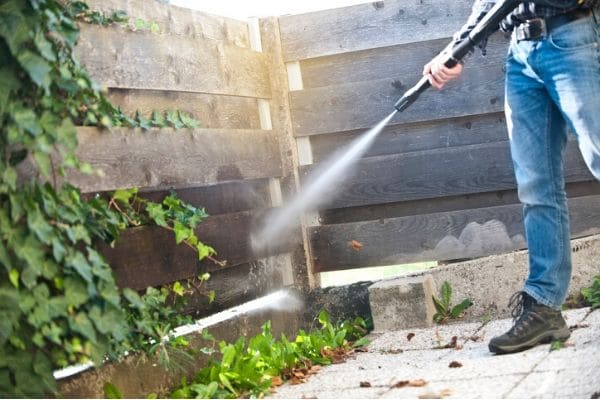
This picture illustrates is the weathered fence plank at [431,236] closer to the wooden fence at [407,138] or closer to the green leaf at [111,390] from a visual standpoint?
the wooden fence at [407,138]

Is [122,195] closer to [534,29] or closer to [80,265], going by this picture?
[80,265]

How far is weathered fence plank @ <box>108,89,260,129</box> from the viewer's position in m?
3.93

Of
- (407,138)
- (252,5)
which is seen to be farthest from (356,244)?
(252,5)

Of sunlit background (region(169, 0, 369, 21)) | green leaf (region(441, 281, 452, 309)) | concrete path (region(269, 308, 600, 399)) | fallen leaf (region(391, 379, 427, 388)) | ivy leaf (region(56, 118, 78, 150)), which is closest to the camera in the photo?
ivy leaf (region(56, 118, 78, 150))

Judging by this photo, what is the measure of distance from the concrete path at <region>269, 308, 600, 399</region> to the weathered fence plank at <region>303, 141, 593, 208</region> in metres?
0.85

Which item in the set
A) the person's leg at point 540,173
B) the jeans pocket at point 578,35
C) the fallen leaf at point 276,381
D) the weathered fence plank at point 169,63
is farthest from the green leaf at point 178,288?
the jeans pocket at point 578,35

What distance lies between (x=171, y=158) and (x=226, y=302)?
83 centimetres

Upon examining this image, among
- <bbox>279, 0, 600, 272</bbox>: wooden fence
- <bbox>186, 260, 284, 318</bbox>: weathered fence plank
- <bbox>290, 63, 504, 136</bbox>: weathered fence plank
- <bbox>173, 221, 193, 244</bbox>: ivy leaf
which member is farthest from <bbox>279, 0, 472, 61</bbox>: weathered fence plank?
<bbox>173, 221, 193, 244</bbox>: ivy leaf

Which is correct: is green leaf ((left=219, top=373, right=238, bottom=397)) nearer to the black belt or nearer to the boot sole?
the boot sole

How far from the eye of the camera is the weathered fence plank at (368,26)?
17.3 ft

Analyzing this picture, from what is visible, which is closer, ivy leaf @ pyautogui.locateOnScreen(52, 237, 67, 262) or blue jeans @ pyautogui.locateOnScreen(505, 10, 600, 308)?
ivy leaf @ pyautogui.locateOnScreen(52, 237, 67, 262)

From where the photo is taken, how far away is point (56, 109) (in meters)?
3.07

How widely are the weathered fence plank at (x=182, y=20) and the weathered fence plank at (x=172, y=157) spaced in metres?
0.47

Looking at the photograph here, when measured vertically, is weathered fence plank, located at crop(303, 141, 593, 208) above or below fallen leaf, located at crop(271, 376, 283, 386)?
above
